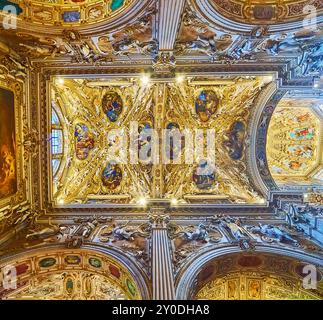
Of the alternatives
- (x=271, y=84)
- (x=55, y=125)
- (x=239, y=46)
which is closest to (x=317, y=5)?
(x=239, y=46)

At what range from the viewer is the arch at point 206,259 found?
8.45 metres

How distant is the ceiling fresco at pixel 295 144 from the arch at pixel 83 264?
10812mm

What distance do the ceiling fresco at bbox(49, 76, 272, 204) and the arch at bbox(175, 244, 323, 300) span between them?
153 inches

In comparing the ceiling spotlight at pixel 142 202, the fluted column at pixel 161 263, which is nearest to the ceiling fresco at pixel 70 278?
the fluted column at pixel 161 263

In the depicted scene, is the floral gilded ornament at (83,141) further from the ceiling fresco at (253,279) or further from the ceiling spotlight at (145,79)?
the ceiling fresco at (253,279)

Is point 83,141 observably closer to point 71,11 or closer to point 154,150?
point 154,150

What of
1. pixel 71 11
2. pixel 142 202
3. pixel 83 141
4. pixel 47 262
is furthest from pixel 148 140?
pixel 47 262

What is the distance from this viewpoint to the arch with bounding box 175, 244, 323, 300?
845 cm

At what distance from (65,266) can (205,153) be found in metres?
8.55

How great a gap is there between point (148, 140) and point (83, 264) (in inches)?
273

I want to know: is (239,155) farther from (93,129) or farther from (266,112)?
(93,129)

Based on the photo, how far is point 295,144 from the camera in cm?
1758

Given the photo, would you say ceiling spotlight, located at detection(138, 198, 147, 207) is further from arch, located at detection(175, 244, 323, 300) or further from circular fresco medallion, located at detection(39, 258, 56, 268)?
circular fresco medallion, located at detection(39, 258, 56, 268)

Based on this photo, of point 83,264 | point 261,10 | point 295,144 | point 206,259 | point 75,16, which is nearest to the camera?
point 206,259
